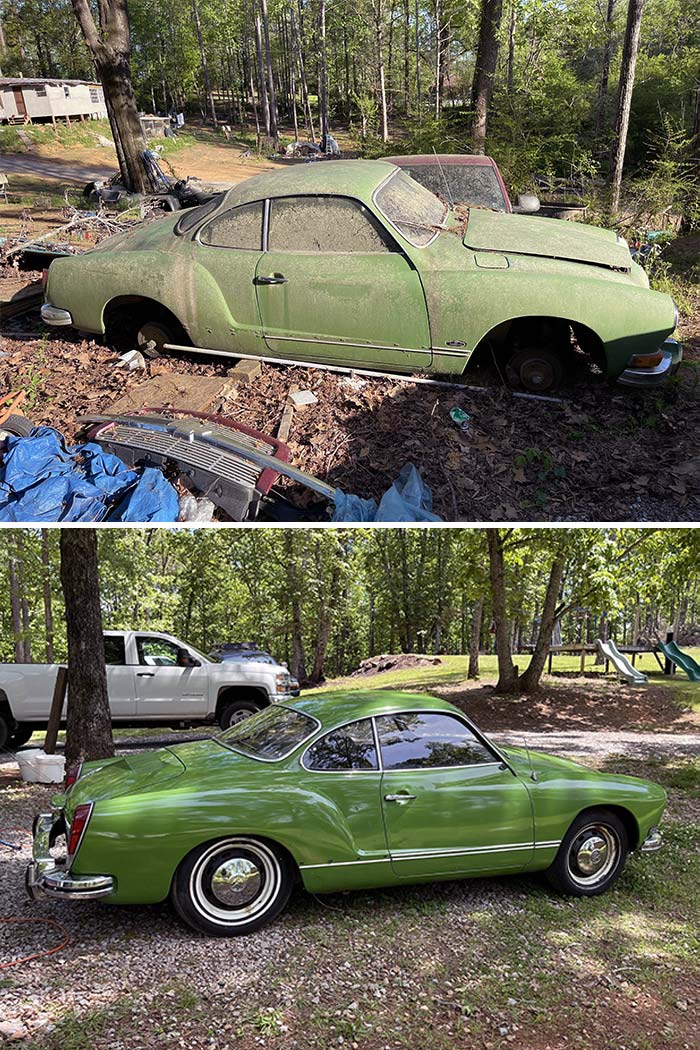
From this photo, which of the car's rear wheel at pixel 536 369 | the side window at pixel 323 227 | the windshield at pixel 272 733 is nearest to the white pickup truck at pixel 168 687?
the windshield at pixel 272 733

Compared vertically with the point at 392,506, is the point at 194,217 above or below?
above

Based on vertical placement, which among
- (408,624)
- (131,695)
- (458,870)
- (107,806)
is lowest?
(408,624)

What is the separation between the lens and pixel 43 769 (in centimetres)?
762

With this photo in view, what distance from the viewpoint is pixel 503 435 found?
6199mm

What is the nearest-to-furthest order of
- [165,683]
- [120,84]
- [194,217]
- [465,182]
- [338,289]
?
[338,289] → [194,217] → [465,182] → [165,683] → [120,84]

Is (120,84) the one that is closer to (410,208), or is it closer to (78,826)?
(410,208)

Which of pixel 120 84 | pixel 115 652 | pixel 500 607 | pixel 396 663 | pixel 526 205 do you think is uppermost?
pixel 120 84

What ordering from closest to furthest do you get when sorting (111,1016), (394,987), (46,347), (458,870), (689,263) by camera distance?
(111,1016) < (394,987) < (458,870) < (46,347) < (689,263)

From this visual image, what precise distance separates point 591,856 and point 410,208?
4984mm

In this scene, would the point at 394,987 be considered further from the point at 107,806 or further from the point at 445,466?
the point at 445,466

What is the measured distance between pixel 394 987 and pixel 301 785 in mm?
1009

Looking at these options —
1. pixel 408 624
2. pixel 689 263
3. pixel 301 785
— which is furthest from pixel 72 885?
pixel 408 624

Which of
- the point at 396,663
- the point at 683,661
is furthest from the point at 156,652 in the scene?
the point at 396,663

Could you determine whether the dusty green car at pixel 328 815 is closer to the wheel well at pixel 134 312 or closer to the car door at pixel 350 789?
the car door at pixel 350 789
